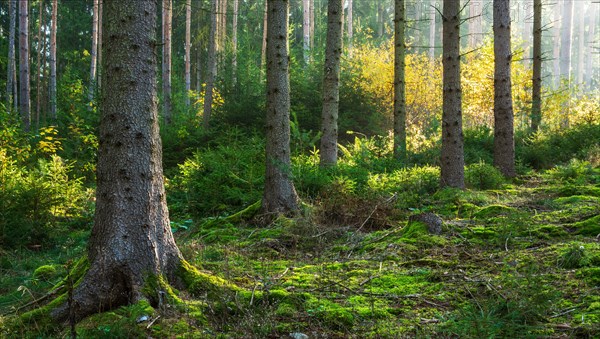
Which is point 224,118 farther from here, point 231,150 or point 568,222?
point 568,222

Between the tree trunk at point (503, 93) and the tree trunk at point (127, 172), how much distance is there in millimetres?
9110

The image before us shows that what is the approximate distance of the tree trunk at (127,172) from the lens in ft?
12.7

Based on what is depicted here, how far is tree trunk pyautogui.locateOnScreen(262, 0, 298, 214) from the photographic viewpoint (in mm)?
7359

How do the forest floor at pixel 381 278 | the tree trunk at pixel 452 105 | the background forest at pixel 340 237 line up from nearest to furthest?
the forest floor at pixel 381 278 < the background forest at pixel 340 237 < the tree trunk at pixel 452 105

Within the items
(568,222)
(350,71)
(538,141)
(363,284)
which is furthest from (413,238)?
(350,71)

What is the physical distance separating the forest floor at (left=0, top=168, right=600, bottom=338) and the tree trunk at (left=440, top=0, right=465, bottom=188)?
4.77 ft

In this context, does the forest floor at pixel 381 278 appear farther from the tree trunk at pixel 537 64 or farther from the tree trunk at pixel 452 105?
the tree trunk at pixel 537 64

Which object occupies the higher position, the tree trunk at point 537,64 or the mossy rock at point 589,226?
the tree trunk at point 537,64

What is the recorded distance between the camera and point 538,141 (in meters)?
13.9

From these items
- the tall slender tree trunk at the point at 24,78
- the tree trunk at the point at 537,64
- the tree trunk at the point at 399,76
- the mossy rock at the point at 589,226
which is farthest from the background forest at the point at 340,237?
the tall slender tree trunk at the point at 24,78

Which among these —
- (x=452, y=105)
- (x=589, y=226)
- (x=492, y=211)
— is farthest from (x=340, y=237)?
(x=452, y=105)

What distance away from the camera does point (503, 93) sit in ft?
36.8

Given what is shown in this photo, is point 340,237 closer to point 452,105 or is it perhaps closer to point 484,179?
point 452,105

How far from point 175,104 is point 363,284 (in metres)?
21.6
